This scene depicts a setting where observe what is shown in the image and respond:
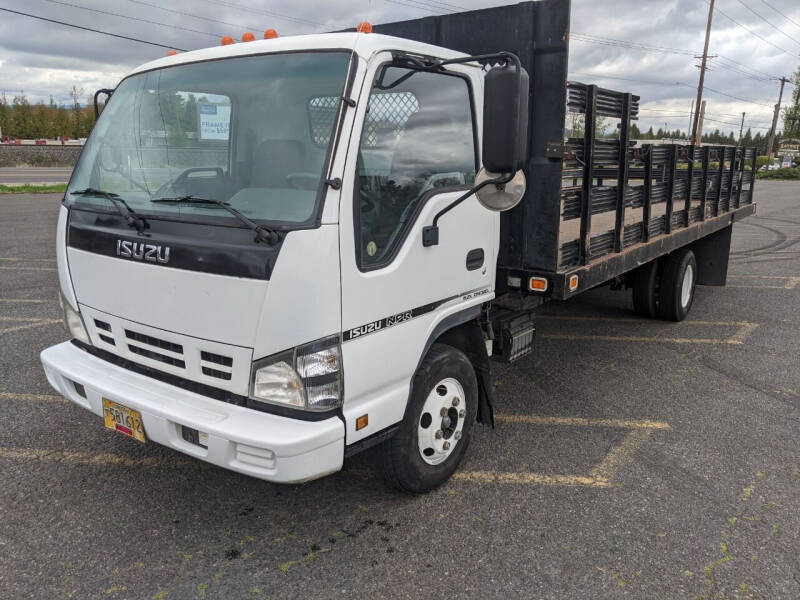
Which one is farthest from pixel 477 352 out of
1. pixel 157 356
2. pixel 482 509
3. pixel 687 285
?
pixel 687 285

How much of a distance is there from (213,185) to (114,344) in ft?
3.08

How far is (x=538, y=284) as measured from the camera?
3668mm

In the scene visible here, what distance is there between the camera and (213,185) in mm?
2736

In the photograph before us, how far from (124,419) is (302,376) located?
3.08ft

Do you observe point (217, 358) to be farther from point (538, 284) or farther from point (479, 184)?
point (538, 284)

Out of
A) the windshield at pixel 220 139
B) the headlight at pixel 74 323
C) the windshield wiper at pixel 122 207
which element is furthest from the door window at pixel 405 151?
the headlight at pixel 74 323

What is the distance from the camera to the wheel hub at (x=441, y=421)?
10.5 feet

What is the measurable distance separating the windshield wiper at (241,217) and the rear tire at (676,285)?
17.0 ft

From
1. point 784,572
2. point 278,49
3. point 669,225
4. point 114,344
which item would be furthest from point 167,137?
point 669,225

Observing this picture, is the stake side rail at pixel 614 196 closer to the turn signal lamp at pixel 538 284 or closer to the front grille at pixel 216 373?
the turn signal lamp at pixel 538 284

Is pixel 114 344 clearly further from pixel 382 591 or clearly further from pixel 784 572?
pixel 784 572

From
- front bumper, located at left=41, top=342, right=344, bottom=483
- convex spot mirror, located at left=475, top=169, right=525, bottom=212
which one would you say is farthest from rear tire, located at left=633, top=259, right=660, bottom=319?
front bumper, located at left=41, top=342, right=344, bottom=483

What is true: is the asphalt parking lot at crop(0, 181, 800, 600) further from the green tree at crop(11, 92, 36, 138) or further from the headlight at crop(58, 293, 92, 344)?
the green tree at crop(11, 92, 36, 138)

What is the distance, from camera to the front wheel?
10.00 feet
